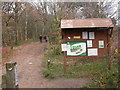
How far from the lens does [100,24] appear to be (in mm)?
6500

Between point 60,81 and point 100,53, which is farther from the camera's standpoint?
point 100,53

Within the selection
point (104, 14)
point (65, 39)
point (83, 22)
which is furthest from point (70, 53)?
point (104, 14)

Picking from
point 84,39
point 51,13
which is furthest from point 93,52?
point 51,13

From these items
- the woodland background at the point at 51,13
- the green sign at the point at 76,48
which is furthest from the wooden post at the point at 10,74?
the woodland background at the point at 51,13

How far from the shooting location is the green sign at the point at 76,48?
679cm

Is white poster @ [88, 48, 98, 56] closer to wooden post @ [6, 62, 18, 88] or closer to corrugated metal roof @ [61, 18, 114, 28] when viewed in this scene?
corrugated metal roof @ [61, 18, 114, 28]

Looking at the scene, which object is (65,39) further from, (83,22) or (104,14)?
(104,14)

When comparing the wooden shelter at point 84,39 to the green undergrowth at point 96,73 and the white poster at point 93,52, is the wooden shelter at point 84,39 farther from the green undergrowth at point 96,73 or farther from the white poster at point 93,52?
the green undergrowth at point 96,73

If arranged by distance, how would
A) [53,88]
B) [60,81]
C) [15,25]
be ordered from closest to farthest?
[53,88], [60,81], [15,25]

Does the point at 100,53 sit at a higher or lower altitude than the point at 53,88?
higher

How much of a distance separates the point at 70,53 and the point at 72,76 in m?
1.12

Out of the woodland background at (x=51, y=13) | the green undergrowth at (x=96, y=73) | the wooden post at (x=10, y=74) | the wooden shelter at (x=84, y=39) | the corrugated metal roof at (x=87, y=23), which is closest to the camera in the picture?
the wooden post at (x=10, y=74)

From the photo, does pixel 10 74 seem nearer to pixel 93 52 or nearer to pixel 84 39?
pixel 84 39

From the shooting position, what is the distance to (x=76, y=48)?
6797mm
